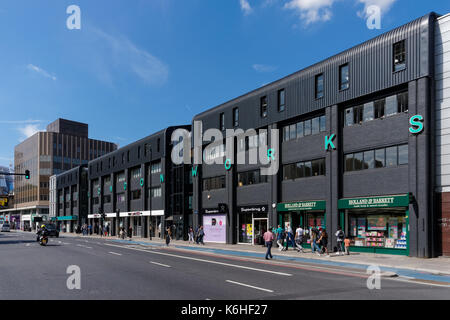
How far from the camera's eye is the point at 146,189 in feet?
195

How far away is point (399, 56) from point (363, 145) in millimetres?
5678

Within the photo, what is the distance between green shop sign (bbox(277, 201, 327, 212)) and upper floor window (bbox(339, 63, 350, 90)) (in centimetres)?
784

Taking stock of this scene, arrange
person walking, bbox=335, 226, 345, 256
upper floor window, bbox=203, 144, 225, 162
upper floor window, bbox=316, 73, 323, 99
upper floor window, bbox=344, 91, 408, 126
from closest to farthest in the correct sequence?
upper floor window, bbox=344, 91, 408, 126, person walking, bbox=335, 226, 345, 256, upper floor window, bbox=316, 73, 323, 99, upper floor window, bbox=203, 144, 225, 162

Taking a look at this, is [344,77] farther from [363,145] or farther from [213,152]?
[213,152]

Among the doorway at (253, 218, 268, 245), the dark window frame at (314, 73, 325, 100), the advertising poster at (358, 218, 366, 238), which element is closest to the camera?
the advertising poster at (358, 218, 366, 238)

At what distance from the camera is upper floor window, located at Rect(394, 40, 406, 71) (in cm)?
2515

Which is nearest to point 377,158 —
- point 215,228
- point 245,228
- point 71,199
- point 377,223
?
point 377,223

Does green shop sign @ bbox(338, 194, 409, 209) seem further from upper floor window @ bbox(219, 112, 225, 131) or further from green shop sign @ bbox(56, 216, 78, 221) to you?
green shop sign @ bbox(56, 216, 78, 221)

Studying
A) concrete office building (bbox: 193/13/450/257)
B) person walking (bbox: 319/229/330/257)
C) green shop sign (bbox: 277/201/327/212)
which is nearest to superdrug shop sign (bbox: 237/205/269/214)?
concrete office building (bbox: 193/13/450/257)

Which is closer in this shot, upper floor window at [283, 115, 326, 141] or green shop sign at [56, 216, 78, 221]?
upper floor window at [283, 115, 326, 141]

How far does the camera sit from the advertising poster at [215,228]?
4078cm

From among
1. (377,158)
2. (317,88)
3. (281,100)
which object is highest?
(317,88)

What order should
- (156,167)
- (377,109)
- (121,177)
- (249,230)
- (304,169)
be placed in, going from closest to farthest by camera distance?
1. (377,109)
2. (304,169)
3. (249,230)
4. (156,167)
5. (121,177)

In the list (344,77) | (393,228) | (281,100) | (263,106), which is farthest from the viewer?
(263,106)
